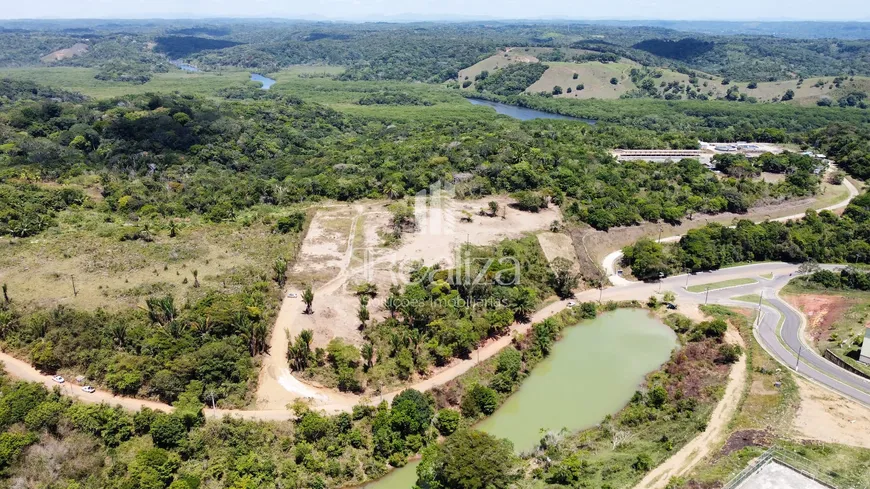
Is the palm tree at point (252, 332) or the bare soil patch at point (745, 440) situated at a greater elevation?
the palm tree at point (252, 332)

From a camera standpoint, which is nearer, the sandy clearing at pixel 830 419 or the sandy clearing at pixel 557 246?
the sandy clearing at pixel 830 419

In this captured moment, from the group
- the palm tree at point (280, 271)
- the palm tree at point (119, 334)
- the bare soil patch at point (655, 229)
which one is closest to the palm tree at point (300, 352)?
the palm tree at point (280, 271)

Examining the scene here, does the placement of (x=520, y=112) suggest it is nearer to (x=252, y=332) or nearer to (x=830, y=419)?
(x=252, y=332)

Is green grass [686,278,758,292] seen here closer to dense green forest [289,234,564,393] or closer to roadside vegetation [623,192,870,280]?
roadside vegetation [623,192,870,280]

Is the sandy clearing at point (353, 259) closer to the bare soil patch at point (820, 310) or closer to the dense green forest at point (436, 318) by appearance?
the dense green forest at point (436, 318)

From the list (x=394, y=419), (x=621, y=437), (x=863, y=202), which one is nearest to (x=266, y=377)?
(x=394, y=419)

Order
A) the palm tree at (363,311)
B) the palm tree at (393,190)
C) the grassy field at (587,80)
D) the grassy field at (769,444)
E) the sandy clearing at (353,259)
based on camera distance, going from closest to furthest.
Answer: the grassy field at (769,444)
the sandy clearing at (353,259)
the palm tree at (363,311)
the palm tree at (393,190)
the grassy field at (587,80)
